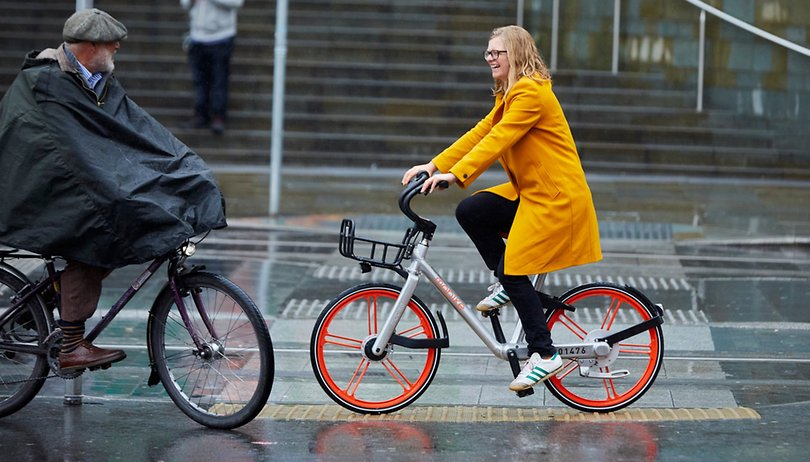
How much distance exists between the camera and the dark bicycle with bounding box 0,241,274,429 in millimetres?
6133

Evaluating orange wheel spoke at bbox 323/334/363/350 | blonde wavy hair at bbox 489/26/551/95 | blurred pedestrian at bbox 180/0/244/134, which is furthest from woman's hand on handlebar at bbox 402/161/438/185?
blurred pedestrian at bbox 180/0/244/134

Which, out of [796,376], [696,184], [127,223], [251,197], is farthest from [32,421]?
[696,184]

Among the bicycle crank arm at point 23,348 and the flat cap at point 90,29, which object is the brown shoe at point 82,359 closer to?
the bicycle crank arm at point 23,348

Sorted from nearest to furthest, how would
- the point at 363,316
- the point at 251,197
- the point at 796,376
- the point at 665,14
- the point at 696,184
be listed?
the point at 796,376 < the point at 363,316 < the point at 251,197 < the point at 696,184 < the point at 665,14

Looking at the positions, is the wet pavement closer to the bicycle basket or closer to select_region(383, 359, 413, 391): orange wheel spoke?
select_region(383, 359, 413, 391): orange wheel spoke

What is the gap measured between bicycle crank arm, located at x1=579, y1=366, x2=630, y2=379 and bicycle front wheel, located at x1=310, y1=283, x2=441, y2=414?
2.11 ft

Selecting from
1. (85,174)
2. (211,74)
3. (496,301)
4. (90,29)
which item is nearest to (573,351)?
(496,301)

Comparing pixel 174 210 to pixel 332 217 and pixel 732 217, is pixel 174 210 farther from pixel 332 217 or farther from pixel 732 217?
pixel 732 217

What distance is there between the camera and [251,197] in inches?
570

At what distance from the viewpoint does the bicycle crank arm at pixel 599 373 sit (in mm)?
6586

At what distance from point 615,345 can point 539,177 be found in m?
0.87

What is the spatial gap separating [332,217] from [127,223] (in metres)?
7.50

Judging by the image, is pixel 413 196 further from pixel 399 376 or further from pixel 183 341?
pixel 183 341

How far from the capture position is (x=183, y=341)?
6.30 m
